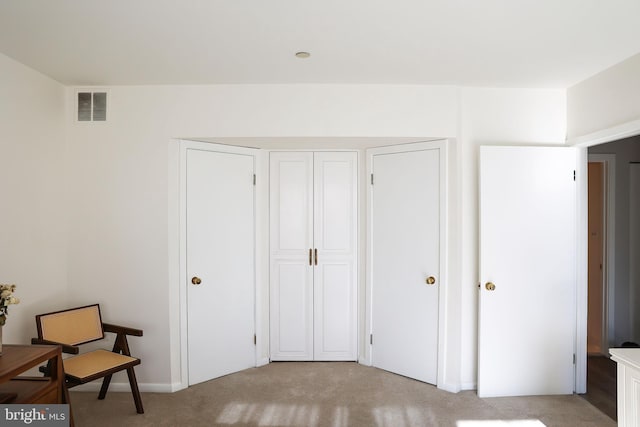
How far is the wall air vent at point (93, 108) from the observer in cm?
327

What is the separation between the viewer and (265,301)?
3904 millimetres

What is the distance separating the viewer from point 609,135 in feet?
9.25

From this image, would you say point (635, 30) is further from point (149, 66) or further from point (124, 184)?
point (124, 184)

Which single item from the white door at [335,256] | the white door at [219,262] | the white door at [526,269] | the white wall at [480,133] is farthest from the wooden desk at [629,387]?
the white door at [219,262]

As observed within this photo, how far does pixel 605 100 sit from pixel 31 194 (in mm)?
4175

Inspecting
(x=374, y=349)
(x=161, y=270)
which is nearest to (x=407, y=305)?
(x=374, y=349)

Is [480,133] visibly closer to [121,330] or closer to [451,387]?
[451,387]

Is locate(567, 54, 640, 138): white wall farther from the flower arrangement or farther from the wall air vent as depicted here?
the flower arrangement

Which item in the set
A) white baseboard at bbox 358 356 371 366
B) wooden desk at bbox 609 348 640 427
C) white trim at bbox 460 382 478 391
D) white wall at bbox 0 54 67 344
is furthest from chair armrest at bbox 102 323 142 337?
wooden desk at bbox 609 348 640 427

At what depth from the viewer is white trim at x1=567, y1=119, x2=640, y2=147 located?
2.61m

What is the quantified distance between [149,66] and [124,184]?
0.98 metres

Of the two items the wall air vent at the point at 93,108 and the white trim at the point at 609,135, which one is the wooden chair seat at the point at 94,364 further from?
the white trim at the point at 609,135

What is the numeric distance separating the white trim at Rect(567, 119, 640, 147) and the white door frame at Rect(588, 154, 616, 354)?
111cm

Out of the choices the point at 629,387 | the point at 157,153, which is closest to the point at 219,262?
the point at 157,153
